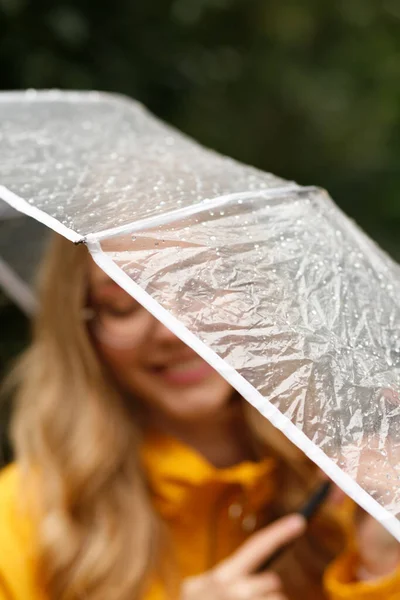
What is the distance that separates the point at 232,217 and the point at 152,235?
0.56 feet

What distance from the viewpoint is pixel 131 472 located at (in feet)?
5.14

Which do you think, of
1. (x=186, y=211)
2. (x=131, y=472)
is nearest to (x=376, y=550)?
(x=131, y=472)

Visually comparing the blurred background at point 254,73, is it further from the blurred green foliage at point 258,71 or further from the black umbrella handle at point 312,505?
the black umbrella handle at point 312,505

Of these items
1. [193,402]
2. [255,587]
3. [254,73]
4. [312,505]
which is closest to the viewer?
[255,587]

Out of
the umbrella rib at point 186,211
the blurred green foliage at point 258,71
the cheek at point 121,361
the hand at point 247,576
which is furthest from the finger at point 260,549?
the blurred green foliage at point 258,71

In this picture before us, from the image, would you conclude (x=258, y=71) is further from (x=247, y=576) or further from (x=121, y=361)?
(x=247, y=576)

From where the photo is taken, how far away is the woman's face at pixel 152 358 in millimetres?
1419

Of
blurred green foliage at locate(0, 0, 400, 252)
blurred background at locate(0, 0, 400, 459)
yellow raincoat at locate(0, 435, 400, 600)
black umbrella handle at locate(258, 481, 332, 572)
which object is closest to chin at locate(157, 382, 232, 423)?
yellow raincoat at locate(0, 435, 400, 600)

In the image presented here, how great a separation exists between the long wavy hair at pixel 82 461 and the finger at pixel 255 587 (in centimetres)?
31

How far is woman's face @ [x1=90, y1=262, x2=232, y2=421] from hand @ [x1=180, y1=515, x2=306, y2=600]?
340mm

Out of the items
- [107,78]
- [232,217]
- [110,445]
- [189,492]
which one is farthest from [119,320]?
[107,78]

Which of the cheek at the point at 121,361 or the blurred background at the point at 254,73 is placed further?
the blurred background at the point at 254,73

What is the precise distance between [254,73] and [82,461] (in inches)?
93.0

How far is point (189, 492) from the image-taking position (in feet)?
4.99
